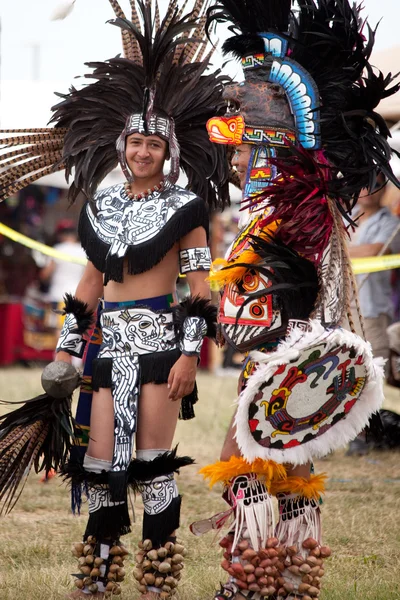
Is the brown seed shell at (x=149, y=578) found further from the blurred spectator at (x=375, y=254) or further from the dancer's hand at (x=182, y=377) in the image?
the blurred spectator at (x=375, y=254)

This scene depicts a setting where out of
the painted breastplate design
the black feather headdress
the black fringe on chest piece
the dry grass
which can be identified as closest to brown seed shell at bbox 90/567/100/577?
the dry grass

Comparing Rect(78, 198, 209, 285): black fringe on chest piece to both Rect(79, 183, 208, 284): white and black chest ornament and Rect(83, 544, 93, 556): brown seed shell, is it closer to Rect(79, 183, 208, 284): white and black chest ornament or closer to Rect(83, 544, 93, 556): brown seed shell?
Rect(79, 183, 208, 284): white and black chest ornament

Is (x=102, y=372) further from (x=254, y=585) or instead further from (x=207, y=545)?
(x=207, y=545)

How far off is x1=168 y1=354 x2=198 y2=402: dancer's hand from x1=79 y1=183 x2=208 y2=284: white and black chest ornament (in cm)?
40

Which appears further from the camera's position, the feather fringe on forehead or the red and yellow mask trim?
the feather fringe on forehead

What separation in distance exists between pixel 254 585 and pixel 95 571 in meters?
0.70

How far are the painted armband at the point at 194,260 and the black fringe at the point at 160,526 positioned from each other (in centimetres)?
95

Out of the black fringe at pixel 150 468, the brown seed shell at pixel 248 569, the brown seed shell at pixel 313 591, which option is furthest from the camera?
the black fringe at pixel 150 468

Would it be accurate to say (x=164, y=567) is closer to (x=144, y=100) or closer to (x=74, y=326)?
(x=74, y=326)

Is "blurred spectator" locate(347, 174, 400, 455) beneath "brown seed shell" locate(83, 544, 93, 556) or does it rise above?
above

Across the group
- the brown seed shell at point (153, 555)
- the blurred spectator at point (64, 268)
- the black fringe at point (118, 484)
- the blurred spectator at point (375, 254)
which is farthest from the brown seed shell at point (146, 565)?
the blurred spectator at point (64, 268)

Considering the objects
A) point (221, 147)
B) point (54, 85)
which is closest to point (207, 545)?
point (221, 147)

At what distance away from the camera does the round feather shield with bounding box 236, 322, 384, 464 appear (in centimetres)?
308

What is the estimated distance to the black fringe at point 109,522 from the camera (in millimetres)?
3557
